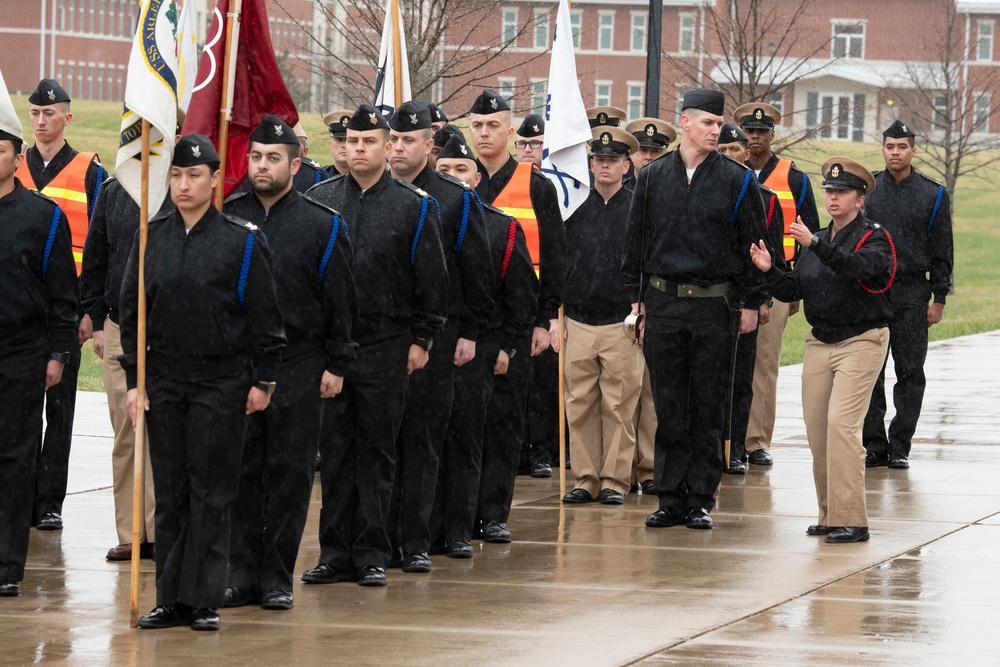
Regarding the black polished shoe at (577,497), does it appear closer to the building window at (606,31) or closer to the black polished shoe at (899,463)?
the black polished shoe at (899,463)

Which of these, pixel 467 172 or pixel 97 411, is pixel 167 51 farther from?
pixel 97 411

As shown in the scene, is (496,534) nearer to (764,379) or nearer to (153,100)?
(153,100)

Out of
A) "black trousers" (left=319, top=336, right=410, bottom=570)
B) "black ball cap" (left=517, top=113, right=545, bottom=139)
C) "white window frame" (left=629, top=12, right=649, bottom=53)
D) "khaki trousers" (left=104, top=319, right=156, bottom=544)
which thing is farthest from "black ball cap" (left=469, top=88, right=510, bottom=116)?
"white window frame" (left=629, top=12, right=649, bottom=53)

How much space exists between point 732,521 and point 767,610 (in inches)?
109

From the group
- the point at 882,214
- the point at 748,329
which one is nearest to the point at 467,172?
the point at 748,329

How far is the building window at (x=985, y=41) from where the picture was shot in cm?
7703

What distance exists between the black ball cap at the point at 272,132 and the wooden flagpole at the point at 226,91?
0.70ft

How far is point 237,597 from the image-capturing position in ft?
27.3

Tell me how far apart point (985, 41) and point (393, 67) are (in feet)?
234

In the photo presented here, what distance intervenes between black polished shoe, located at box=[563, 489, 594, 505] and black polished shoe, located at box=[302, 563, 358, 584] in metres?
3.00

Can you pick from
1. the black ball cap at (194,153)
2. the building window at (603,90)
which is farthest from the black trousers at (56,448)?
the building window at (603,90)

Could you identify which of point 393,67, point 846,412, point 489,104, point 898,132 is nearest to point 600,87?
point 898,132

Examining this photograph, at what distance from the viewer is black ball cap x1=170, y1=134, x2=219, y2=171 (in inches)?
312

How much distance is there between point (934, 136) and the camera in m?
72.2
